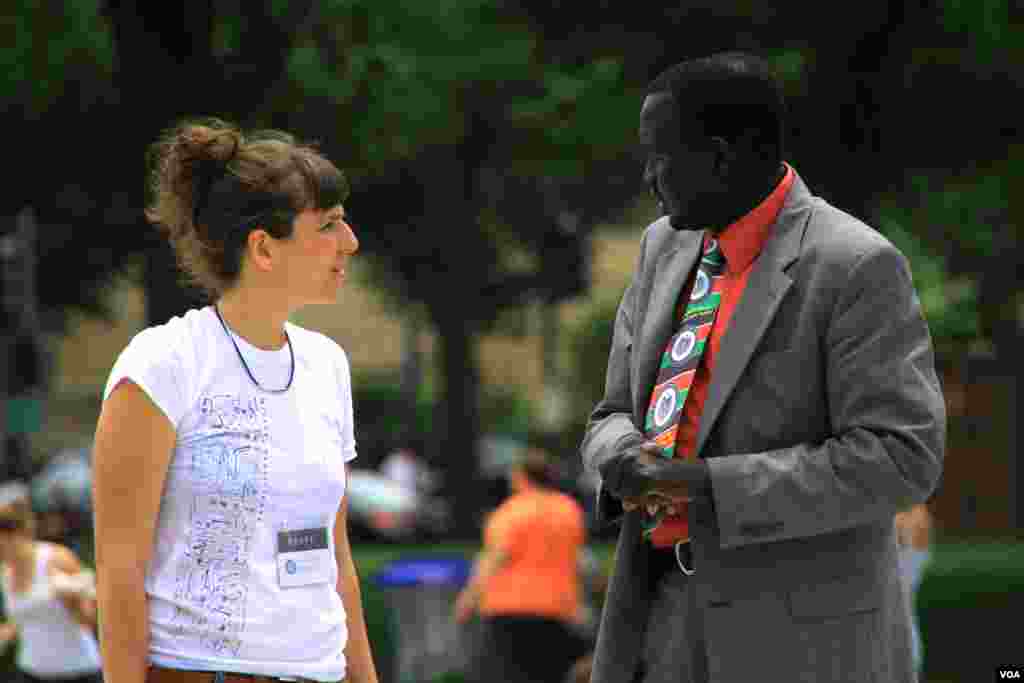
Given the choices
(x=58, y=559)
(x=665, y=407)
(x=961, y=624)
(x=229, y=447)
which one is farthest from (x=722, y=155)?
(x=961, y=624)

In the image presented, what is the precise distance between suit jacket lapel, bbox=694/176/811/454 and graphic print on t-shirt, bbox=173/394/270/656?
0.80 meters

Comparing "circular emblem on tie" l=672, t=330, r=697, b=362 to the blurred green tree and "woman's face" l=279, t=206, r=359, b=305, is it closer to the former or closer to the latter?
"woman's face" l=279, t=206, r=359, b=305

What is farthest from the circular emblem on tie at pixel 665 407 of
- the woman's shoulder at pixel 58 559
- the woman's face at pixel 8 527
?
the woman's face at pixel 8 527

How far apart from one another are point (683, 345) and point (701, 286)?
14 cm

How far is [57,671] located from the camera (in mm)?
8891

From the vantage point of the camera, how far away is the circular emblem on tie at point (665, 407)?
11.6ft

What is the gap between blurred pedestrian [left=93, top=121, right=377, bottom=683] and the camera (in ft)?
11.2

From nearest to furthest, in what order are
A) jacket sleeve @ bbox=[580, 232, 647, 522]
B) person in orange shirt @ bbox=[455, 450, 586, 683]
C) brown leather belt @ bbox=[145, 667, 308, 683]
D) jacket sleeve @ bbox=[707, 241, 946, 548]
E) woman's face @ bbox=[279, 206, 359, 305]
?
jacket sleeve @ bbox=[707, 241, 946, 548], brown leather belt @ bbox=[145, 667, 308, 683], jacket sleeve @ bbox=[580, 232, 647, 522], woman's face @ bbox=[279, 206, 359, 305], person in orange shirt @ bbox=[455, 450, 586, 683]

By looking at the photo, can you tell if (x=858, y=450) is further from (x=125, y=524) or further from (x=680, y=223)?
(x=125, y=524)

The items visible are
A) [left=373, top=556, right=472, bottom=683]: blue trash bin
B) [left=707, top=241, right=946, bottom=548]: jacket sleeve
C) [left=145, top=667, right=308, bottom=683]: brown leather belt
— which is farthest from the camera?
[left=373, top=556, right=472, bottom=683]: blue trash bin

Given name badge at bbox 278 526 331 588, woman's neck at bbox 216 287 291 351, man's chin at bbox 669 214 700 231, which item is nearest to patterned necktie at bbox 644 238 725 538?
man's chin at bbox 669 214 700 231

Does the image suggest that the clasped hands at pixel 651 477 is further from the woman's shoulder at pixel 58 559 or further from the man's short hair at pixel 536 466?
the man's short hair at pixel 536 466

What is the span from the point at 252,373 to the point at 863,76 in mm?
8719

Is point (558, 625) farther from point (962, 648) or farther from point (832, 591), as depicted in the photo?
point (832, 591)
